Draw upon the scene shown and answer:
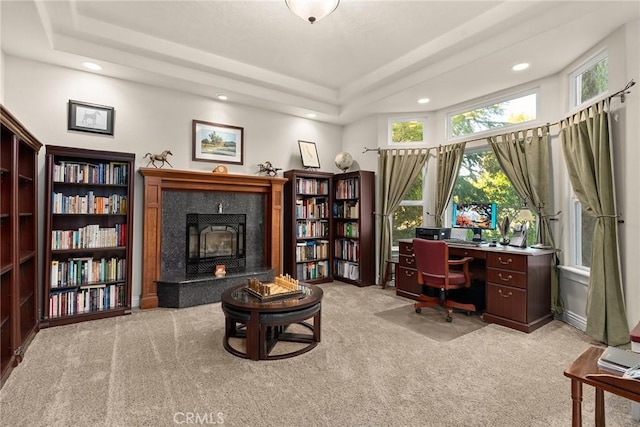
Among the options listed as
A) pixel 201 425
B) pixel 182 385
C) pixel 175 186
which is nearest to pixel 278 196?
pixel 175 186

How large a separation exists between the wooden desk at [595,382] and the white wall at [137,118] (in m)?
4.14

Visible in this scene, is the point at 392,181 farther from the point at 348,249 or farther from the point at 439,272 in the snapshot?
the point at 439,272

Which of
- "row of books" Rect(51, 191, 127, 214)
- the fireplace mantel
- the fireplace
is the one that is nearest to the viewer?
"row of books" Rect(51, 191, 127, 214)

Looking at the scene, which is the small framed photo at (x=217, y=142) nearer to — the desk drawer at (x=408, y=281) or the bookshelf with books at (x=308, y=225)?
the bookshelf with books at (x=308, y=225)

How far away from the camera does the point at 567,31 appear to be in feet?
9.24

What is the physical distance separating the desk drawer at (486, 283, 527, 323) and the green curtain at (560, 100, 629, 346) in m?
0.50

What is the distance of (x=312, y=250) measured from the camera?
5215mm

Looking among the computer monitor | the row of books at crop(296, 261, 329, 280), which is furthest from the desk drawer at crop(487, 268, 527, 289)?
the row of books at crop(296, 261, 329, 280)

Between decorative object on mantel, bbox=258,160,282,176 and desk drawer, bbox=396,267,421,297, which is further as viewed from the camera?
decorative object on mantel, bbox=258,160,282,176

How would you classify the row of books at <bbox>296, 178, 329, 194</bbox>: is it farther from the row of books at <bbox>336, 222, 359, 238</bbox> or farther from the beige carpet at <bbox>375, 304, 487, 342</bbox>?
the beige carpet at <bbox>375, 304, 487, 342</bbox>

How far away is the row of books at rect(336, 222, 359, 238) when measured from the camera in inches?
203

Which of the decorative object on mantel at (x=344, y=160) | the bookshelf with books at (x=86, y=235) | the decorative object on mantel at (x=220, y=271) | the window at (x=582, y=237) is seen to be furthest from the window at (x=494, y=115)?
the bookshelf with books at (x=86, y=235)

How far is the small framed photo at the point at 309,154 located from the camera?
522 centimetres

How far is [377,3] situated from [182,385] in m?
3.43
